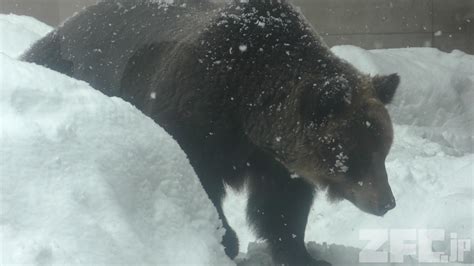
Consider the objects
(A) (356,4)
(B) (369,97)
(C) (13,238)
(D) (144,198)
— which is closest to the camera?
(C) (13,238)

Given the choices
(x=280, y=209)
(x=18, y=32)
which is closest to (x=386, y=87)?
(x=280, y=209)

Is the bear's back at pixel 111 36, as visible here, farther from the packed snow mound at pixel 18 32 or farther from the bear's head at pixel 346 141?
the bear's head at pixel 346 141

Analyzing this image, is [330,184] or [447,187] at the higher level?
[330,184]


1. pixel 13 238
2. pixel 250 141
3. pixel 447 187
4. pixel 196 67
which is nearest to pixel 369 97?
pixel 250 141

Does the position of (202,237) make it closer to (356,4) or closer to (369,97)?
(369,97)

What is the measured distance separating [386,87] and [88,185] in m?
2.14

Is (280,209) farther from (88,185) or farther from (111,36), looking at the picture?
(88,185)

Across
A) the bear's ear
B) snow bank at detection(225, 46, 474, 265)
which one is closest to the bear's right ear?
the bear's ear

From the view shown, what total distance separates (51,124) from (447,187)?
336cm

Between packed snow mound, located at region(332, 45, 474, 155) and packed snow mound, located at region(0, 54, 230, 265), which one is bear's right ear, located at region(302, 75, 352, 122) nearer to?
packed snow mound, located at region(0, 54, 230, 265)

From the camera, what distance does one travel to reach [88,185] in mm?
2375

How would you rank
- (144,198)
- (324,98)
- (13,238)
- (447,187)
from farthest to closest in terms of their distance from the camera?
(447,187) → (324,98) → (144,198) → (13,238)

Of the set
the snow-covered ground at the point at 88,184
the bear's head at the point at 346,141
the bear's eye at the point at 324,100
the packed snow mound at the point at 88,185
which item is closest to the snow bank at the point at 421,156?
the bear's head at the point at 346,141

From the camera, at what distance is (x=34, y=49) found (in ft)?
16.8
